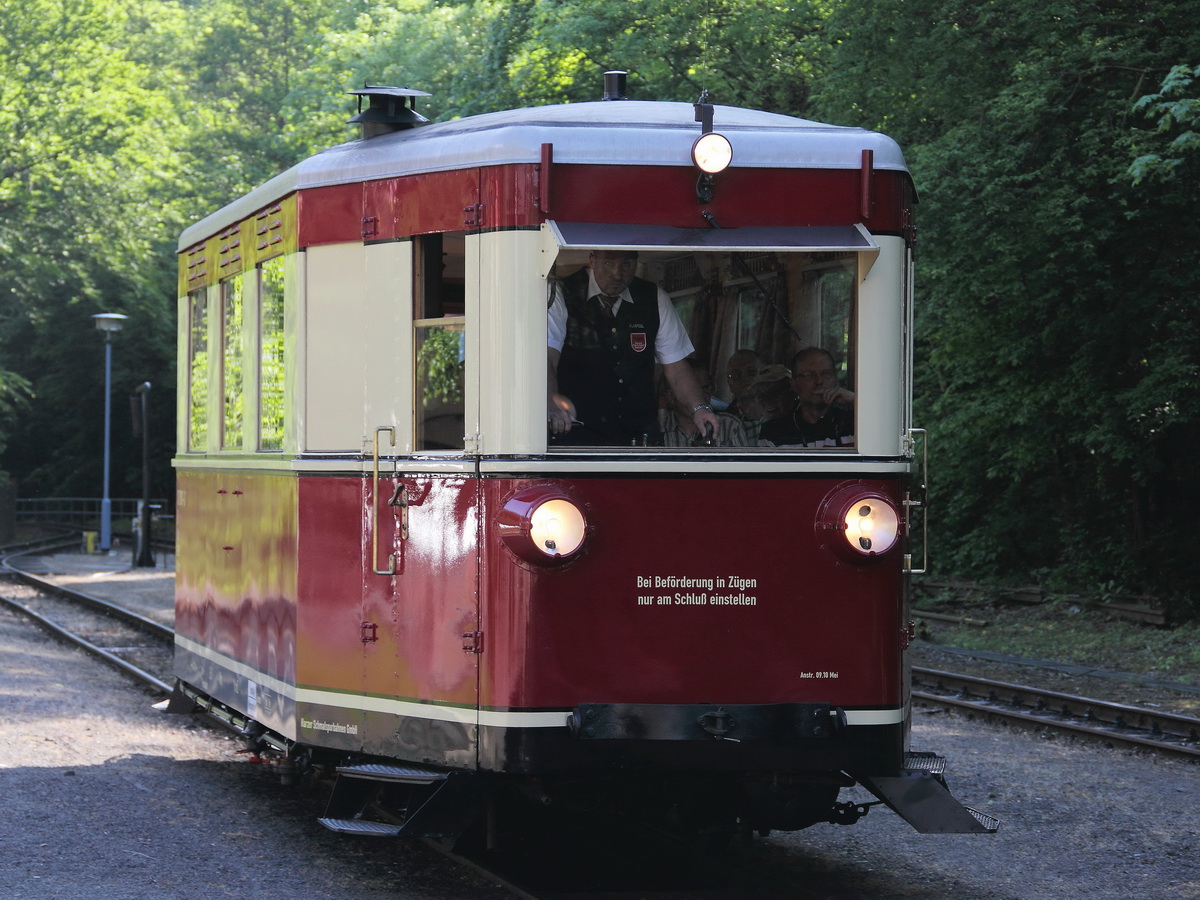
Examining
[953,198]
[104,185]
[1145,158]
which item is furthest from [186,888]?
[104,185]

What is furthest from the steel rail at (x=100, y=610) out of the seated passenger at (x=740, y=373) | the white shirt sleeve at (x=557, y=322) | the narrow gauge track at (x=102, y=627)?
the seated passenger at (x=740, y=373)

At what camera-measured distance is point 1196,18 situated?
16.2 meters

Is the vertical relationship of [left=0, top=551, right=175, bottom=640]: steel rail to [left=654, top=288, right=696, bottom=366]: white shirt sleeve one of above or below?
below

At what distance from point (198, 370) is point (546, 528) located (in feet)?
13.9

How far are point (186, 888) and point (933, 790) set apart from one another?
3054mm

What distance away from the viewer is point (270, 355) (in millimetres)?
7465

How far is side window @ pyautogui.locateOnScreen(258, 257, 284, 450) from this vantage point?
7.25 m

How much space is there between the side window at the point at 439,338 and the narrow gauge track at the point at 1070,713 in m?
5.85

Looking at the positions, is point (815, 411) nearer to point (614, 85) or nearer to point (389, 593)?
point (389, 593)

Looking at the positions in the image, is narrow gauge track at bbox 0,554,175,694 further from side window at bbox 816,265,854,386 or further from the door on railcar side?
side window at bbox 816,265,854,386

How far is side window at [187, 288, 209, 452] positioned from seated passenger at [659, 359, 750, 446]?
3.85 m

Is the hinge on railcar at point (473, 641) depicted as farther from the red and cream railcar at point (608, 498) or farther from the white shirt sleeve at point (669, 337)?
the white shirt sleeve at point (669, 337)

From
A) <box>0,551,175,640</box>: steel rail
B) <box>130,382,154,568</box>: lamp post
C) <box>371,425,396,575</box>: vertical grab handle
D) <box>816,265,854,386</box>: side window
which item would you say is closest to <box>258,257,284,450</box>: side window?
<box>371,425,396,575</box>: vertical grab handle

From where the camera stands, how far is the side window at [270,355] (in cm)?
725
